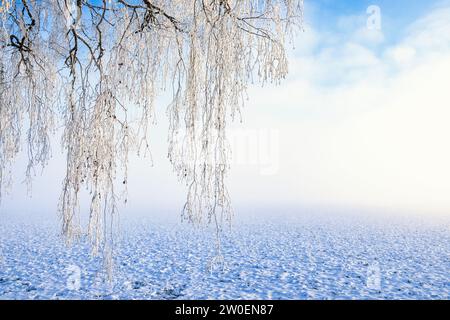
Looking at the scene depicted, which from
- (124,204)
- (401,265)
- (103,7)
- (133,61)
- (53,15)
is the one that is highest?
(53,15)

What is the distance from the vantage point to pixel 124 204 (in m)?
2.32

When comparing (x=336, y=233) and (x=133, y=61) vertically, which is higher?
(x=133, y=61)

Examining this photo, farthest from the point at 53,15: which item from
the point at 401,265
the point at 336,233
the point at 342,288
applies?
the point at 336,233

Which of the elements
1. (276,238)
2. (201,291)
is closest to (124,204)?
(201,291)

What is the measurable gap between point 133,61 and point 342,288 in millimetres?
4812

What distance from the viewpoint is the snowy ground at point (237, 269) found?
5.37 meters

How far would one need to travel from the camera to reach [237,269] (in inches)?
270

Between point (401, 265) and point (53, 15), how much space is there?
7618 mm

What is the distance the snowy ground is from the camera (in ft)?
17.6

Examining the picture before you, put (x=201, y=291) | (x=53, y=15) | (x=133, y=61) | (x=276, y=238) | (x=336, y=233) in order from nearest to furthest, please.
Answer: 1. (x=133, y=61)
2. (x=53, y=15)
3. (x=201, y=291)
4. (x=276, y=238)
5. (x=336, y=233)

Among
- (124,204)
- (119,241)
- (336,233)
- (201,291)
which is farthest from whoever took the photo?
A: (336,233)
